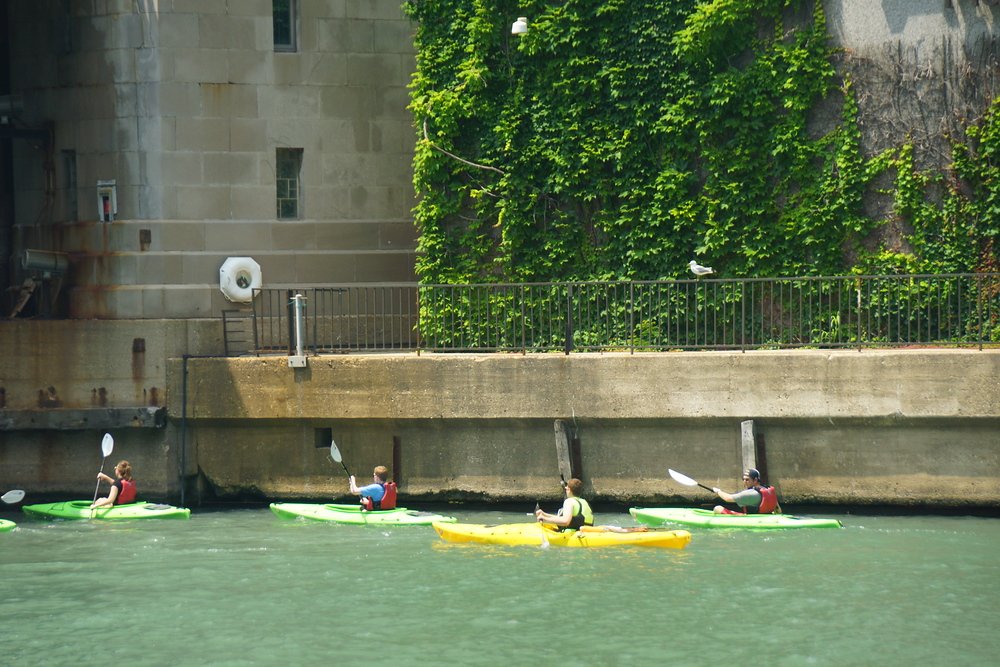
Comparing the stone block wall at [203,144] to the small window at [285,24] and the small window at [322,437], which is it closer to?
the small window at [285,24]

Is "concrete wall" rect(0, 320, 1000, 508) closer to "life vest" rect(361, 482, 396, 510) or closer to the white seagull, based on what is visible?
"life vest" rect(361, 482, 396, 510)

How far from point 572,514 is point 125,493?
655cm

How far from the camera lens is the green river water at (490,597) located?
1477cm

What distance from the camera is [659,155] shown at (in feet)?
76.9

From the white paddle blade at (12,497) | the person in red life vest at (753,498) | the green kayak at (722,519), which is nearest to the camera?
the green kayak at (722,519)

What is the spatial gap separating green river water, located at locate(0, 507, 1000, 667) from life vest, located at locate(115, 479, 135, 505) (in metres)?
0.74

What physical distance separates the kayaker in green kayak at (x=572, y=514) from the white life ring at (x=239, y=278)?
20.3ft

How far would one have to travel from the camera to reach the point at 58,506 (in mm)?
22109

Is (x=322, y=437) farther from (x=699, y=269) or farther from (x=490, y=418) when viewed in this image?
(x=699, y=269)

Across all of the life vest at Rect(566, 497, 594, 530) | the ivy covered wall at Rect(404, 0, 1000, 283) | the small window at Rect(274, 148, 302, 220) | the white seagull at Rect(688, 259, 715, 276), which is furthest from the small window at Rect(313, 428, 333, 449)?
the white seagull at Rect(688, 259, 715, 276)

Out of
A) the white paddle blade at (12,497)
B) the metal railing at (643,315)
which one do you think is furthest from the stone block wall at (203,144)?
the white paddle blade at (12,497)

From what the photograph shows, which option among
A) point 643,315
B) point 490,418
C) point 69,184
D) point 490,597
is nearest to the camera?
point 490,597

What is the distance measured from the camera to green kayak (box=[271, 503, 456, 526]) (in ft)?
68.9

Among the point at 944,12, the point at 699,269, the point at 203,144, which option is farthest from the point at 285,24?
the point at 944,12
